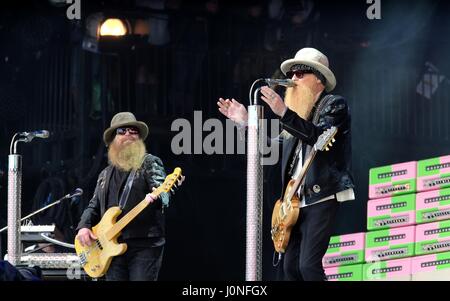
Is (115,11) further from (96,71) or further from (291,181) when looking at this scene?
(291,181)

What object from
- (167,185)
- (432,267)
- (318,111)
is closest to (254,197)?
(318,111)

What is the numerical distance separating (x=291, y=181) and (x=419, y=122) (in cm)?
329

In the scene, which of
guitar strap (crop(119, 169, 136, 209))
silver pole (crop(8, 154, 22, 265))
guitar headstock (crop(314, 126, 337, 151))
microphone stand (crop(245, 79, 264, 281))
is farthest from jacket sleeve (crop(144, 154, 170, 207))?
microphone stand (crop(245, 79, 264, 281))

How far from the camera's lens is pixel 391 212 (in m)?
9.12

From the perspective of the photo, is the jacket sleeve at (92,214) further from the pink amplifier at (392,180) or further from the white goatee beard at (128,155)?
the pink amplifier at (392,180)

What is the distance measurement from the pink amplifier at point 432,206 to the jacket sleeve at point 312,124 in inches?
96.0

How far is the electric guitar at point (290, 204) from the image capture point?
6.53 meters

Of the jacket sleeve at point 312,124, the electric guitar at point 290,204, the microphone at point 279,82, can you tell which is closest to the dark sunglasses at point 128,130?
the electric guitar at point 290,204

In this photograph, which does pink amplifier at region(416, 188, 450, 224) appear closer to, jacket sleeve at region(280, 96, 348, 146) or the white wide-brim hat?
the white wide-brim hat

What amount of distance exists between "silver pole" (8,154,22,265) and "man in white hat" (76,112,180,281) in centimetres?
67

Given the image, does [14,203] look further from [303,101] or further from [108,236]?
[303,101]

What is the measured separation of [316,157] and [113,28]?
3.70 metres

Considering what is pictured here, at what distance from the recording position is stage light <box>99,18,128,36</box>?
32.2 ft
